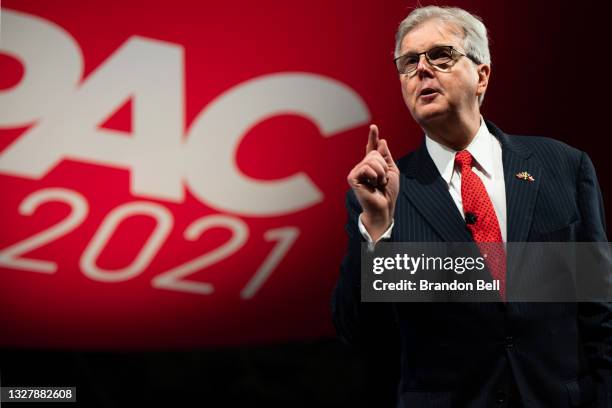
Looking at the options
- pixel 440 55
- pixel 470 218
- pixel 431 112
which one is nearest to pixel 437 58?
pixel 440 55

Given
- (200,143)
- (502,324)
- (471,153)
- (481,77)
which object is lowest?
(502,324)

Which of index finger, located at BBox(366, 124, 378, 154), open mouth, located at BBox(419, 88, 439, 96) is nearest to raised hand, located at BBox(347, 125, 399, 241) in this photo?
index finger, located at BBox(366, 124, 378, 154)

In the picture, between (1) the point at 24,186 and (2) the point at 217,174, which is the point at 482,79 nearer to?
(2) the point at 217,174

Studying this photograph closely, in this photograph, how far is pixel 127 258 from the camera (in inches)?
109

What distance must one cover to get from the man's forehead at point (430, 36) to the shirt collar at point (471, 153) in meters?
0.20

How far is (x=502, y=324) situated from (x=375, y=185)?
366 mm

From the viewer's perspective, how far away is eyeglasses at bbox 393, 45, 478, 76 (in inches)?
64.2

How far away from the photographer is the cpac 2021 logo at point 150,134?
2.70 metres

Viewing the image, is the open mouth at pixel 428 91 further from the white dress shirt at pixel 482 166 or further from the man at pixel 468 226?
the white dress shirt at pixel 482 166

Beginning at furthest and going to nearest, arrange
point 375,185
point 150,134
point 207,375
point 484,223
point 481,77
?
point 207,375 → point 150,134 → point 481,77 → point 484,223 → point 375,185

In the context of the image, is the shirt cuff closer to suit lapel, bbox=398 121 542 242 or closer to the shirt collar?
suit lapel, bbox=398 121 542 242

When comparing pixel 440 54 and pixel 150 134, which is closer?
pixel 440 54

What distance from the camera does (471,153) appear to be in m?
1.59

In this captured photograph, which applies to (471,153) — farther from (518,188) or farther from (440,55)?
(440,55)
